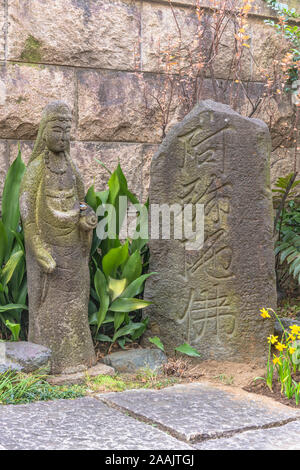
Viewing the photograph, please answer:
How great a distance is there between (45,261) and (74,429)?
123cm

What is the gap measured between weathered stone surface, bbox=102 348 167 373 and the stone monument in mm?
Answer: 216

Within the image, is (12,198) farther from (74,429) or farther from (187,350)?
(74,429)

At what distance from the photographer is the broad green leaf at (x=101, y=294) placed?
4008mm

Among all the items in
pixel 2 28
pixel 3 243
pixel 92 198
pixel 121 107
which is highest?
pixel 2 28

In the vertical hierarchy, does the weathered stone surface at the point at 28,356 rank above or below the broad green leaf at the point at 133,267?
below

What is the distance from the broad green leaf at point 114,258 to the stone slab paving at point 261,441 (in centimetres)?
162

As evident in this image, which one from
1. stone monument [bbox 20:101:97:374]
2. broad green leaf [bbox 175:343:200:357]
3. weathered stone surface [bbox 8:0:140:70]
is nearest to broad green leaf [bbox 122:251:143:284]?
stone monument [bbox 20:101:97:374]

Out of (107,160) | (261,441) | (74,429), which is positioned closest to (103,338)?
(74,429)

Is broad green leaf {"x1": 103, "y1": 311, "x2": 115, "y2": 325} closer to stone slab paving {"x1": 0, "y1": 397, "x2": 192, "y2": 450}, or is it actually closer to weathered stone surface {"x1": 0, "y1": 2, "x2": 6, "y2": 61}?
stone slab paving {"x1": 0, "y1": 397, "x2": 192, "y2": 450}

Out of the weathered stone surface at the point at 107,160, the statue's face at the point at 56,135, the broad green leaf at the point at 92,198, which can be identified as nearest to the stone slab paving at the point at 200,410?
the broad green leaf at the point at 92,198

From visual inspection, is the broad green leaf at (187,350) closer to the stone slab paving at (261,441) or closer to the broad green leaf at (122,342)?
the broad green leaf at (122,342)

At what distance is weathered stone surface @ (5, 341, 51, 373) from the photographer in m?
3.45

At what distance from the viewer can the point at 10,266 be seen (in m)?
3.87
